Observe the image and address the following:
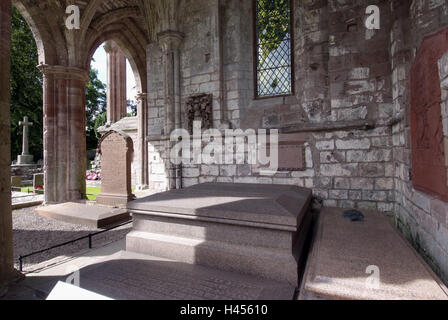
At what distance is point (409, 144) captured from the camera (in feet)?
10.7

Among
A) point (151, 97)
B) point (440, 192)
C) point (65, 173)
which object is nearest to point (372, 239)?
point (440, 192)

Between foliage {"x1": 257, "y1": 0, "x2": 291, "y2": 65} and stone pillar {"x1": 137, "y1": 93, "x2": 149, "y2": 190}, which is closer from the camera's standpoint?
foliage {"x1": 257, "y1": 0, "x2": 291, "y2": 65}

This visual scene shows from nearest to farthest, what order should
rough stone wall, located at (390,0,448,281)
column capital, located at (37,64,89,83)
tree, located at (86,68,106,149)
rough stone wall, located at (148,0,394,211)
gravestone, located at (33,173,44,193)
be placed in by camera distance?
1. rough stone wall, located at (390,0,448,281)
2. rough stone wall, located at (148,0,394,211)
3. column capital, located at (37,64,89,83)
4. gravestone, located at (33,173,44,193)
5. tree, located at (86,68,106,149)

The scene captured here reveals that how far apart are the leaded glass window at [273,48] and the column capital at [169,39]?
1925 millimetres

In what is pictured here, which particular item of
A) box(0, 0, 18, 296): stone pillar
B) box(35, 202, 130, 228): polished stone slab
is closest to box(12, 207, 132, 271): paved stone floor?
box(35, 202, 130, 228): polished stone slab

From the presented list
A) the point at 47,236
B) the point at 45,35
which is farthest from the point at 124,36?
the point at 47,236

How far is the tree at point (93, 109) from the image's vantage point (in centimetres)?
2769

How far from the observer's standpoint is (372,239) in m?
2.72

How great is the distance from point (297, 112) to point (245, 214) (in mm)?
3180

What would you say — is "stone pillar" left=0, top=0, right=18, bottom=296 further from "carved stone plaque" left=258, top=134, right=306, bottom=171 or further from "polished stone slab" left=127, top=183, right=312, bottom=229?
"carved stone plaque" left=258, top=134, right=306, bottom=171

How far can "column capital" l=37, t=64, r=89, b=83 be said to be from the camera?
24.4 ft

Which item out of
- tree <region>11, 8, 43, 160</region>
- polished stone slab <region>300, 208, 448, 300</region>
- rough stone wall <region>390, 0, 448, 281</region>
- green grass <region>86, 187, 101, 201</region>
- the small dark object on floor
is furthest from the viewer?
tree <region>11, 8, 43, 160</region>

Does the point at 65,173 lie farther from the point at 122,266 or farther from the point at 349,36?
the point at 349,36

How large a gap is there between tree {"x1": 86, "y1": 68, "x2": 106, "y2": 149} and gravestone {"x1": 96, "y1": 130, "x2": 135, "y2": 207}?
22.0m
